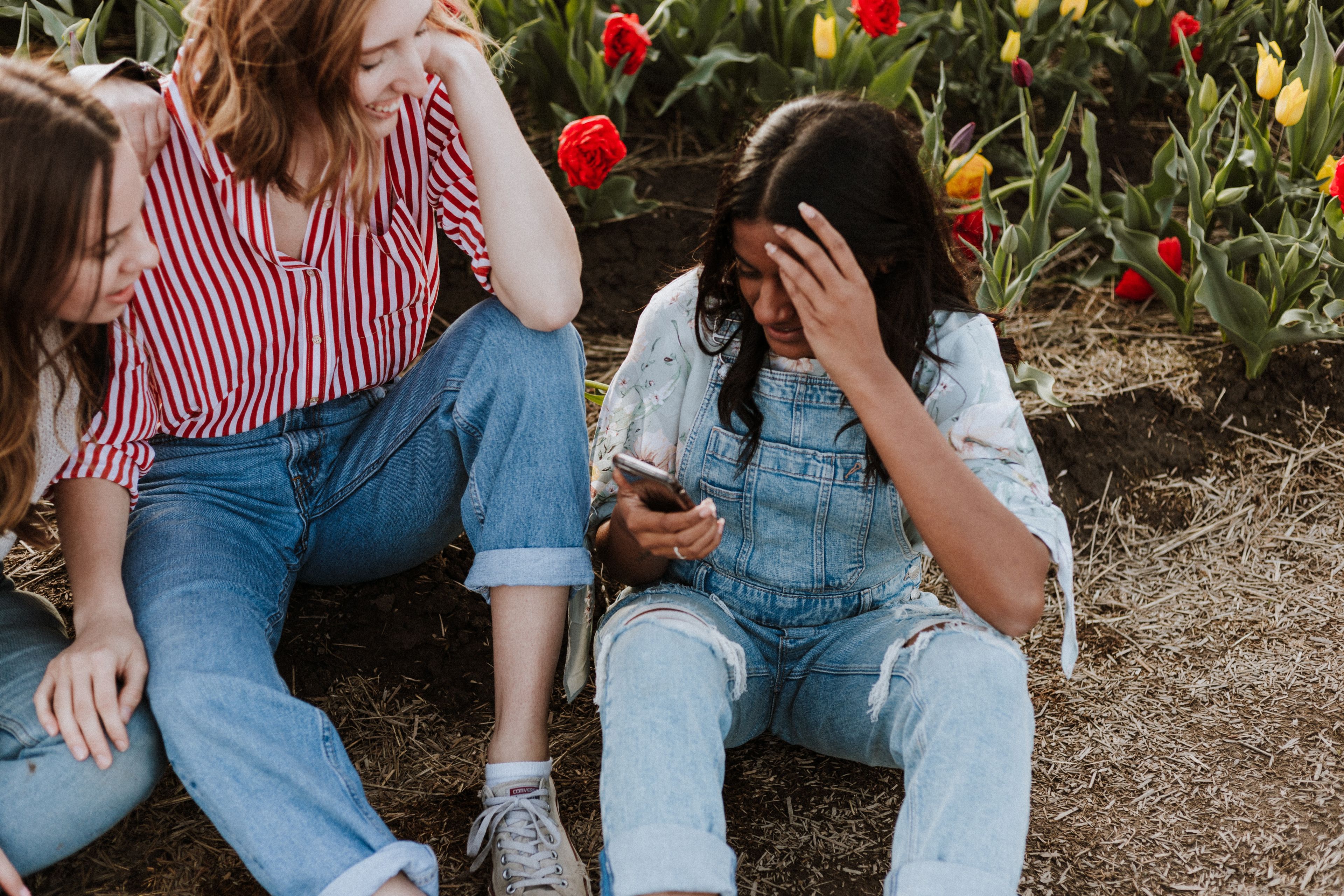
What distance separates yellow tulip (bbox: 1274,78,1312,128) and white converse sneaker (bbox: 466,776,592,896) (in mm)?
1803

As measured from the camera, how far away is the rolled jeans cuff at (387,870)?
1.20m

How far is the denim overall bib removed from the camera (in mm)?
1161

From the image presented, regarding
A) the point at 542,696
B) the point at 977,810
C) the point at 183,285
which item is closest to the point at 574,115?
the point at 183,285

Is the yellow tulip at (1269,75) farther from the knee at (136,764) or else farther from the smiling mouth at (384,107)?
the knee at (136,764)

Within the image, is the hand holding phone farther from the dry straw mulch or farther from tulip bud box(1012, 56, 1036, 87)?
tulip bud box(1012, 56, 1036, 87)

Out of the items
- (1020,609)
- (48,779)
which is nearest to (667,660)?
(1020,609)

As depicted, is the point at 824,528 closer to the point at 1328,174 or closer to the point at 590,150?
the point at 590,150

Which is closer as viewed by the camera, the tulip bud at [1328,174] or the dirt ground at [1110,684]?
the dirt ground at [1110,684]

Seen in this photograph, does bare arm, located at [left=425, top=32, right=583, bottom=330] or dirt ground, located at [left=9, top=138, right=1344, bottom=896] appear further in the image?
dirt ground, located at [left=9, top=138, right=1344, bottom=896]

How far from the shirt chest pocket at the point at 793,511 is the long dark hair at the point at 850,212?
0.04 meters

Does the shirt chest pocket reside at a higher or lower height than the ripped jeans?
higher

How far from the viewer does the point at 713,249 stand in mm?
1404

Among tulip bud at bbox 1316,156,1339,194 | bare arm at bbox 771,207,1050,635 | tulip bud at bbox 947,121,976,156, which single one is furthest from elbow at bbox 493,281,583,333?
tulip bud at bbox 1316,156,1339,194

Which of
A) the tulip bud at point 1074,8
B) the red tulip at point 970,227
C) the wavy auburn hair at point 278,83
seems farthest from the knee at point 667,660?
the tulip bud at point 1074,8
